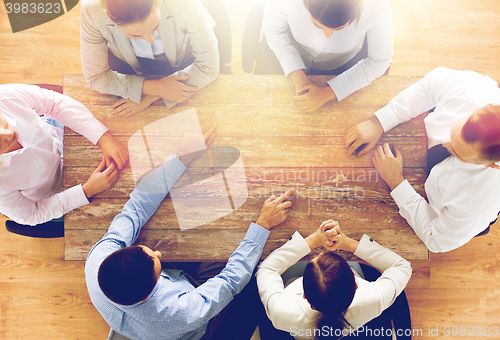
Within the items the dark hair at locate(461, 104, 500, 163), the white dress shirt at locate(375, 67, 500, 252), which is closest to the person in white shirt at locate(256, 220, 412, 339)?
the white dress shirt at locate(375, 67, 500, 252)

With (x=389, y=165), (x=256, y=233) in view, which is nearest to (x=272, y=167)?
(x=256, y=233)

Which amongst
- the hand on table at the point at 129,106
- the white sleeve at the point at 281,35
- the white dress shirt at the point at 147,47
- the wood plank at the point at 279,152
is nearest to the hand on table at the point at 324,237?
the wood plank at the point at 279,152

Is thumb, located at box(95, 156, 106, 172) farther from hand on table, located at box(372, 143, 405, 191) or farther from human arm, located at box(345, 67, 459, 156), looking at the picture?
hand on table, located at box(372, 143, 405, 191)

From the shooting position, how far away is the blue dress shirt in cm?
119

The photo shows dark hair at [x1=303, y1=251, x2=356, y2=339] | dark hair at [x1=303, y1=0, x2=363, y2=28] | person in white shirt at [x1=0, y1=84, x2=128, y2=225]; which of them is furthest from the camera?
person in white shirt at [x1=0, y1=84, x2=128, y2=225]

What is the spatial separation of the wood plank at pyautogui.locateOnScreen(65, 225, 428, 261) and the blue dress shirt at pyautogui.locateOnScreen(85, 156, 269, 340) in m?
0.06

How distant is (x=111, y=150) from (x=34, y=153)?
1.27 feet

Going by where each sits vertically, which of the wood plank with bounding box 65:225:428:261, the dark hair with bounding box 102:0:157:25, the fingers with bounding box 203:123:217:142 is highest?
the dark hair with bounding box 102:0:157:25

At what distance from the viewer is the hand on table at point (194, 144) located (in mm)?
1359

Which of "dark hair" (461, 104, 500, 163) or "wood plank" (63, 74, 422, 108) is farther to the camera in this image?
"wood plank" (63, 74, 422, 108)

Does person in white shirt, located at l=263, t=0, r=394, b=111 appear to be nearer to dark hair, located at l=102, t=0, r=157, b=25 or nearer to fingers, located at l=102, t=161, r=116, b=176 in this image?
dark hair, located at l=102, t=0, r=157, b=25

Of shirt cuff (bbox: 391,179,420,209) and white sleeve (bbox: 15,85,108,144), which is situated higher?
white sleeve (bbox: 15,85,108,144)

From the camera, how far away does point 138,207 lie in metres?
1.28

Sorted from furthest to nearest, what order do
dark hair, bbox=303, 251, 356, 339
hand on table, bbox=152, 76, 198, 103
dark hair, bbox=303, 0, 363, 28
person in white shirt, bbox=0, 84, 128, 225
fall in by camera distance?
1. hand on table, bbox=152, 76, 198, 103
2. person in white shirt, bbox=0, 84, 128, 225
3. dark hair, bbox=303, 251, 356, 339
4. dark hair, bbox=303, 0, 363, 28
